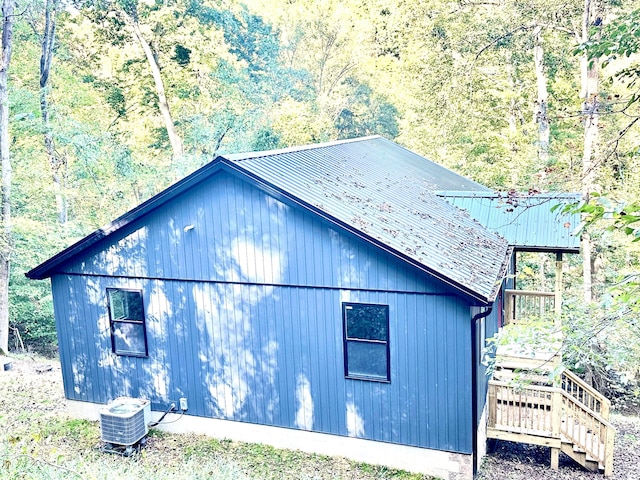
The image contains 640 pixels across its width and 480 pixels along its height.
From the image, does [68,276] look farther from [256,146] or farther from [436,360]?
[256,146]

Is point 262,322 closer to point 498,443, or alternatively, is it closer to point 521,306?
point 498,443

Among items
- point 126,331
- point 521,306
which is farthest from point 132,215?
point 521,306

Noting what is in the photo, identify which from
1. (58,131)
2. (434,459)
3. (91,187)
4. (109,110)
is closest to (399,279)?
(434,459)

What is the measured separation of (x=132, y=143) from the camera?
2700 centimetres

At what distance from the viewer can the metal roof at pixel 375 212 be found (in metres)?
8.25

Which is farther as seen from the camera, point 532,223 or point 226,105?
point 226,105

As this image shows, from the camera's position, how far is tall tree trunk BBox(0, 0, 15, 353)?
14680mm

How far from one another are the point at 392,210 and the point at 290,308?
278cm

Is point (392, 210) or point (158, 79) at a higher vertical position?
point (158, 79)

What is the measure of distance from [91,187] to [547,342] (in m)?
21.6

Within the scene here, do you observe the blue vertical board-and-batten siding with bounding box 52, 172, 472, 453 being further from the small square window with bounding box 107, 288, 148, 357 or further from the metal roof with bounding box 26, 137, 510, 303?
the metal roof with bounding box 26, 137, 510, 303

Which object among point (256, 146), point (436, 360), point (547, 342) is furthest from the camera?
point (256, 146)

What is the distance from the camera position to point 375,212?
380 inches

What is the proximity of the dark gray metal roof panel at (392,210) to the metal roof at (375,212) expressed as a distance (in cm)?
2
